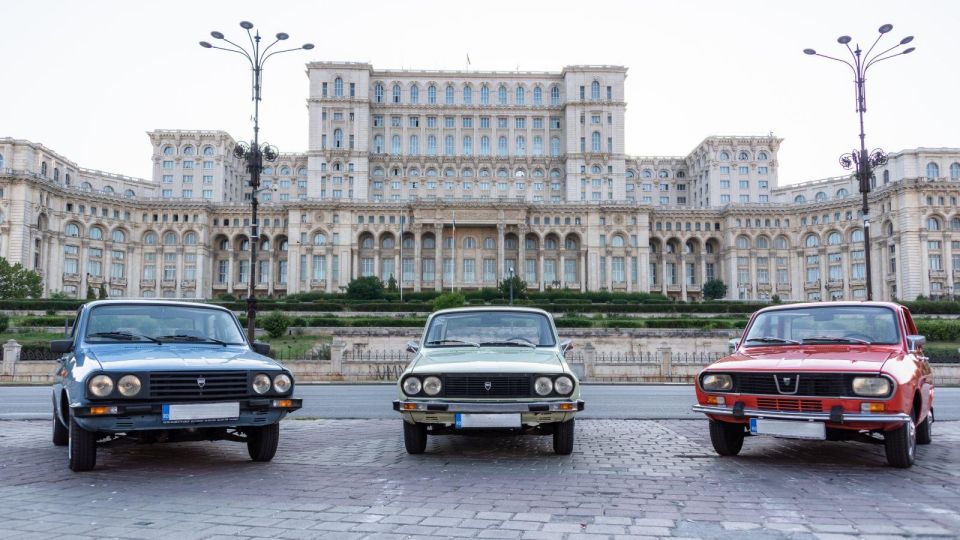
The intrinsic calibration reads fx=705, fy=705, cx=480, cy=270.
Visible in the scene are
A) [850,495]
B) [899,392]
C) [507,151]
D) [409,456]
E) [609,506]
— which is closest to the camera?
[609,506]

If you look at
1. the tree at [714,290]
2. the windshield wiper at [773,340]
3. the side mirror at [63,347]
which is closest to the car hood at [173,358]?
the side mirror at [63,347]

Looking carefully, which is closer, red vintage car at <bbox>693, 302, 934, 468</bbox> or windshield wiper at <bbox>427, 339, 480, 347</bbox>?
red vintage car at <bbox>693, 302, 934, 468</bbox>

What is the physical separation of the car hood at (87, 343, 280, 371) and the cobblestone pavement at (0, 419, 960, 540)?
1041mm

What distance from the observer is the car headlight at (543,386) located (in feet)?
24.8

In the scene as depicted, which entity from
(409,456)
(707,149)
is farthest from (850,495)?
(707,149)

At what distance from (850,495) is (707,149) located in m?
94.8

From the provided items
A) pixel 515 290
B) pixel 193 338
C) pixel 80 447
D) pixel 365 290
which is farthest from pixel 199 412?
pixel 515 290

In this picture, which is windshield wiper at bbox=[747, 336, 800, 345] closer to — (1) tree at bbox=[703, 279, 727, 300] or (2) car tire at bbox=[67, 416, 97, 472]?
(2) car tire at bbox=[67, 416, 97, 472]

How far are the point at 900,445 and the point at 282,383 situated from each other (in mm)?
6367

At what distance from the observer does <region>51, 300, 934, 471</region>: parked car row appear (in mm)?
6855

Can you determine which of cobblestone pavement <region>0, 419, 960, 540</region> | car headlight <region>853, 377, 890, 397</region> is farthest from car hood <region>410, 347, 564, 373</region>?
car headlight <region>853, 377, 890, 397</region>

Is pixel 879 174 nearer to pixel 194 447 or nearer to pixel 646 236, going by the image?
pixel 646 236

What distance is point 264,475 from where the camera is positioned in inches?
270

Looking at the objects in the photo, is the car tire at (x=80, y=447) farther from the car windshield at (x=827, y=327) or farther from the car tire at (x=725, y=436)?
the car windshield at (x=827, y=327)
